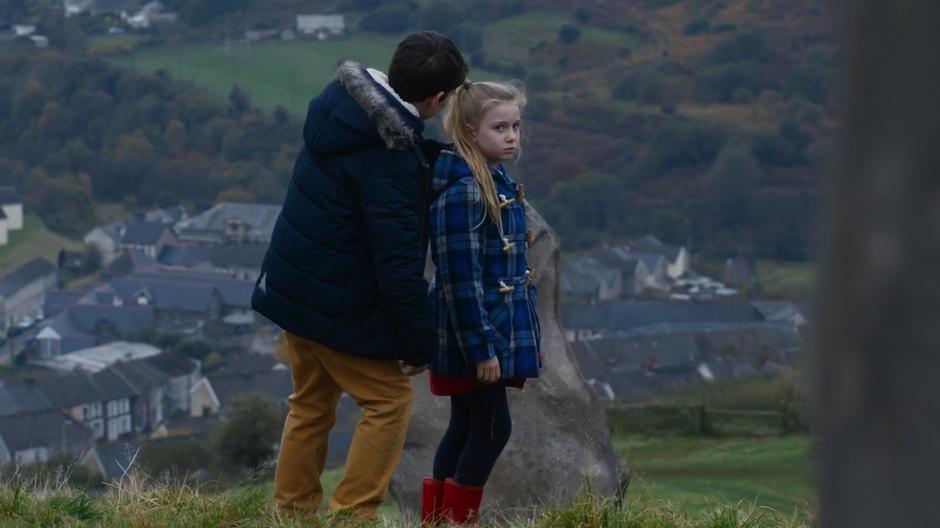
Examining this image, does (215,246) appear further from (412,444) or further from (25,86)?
(412,444)

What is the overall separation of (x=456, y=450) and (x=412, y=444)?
62.0 inches

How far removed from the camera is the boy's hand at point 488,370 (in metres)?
3.79

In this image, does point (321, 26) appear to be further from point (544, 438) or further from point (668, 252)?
point (544, 438)

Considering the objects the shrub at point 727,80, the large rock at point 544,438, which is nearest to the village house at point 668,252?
the shrub at point 727,80

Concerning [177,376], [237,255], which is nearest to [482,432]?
[177,376]

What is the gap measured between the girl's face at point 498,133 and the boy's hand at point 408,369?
0.64 metres

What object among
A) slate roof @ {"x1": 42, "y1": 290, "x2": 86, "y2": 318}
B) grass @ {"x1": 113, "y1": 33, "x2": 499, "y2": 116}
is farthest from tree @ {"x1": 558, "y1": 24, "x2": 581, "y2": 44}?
slate roof @ {"x1": 42, "y1": 290, "x2": 86, "y2": 318}

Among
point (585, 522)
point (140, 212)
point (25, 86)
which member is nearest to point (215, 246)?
point (140, 212)

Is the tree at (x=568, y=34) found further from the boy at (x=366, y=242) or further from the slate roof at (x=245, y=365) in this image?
the boy at (x=366, y=242)

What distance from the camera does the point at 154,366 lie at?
23.4 metres

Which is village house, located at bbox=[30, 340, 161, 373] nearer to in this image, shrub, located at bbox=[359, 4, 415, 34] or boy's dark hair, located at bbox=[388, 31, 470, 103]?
boy's dark hair, located at bbox=[388, 31, 470, 103]

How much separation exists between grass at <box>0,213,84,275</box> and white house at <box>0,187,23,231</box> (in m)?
0.32

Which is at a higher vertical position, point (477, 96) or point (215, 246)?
point (477, 96)

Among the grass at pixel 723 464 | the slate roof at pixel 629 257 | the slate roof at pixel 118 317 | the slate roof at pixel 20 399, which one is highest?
the grass at pixel 723 464
